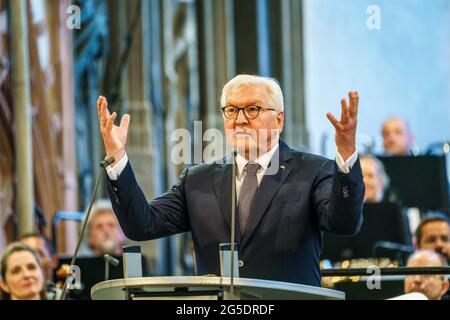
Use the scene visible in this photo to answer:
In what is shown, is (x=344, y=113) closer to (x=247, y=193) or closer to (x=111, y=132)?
(x=247, y=193)

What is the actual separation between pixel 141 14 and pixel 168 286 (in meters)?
11.1

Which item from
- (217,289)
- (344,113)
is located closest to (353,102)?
(344,113)

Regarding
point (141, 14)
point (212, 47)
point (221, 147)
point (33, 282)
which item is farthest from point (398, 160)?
point (212, 47)

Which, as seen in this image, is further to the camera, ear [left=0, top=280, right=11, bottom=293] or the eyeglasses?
ear [left=0, top=280, right=11, bottom=293]

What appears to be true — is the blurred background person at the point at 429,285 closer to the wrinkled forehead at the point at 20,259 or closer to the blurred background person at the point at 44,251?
the wrinkled forehead at the point at 20,259

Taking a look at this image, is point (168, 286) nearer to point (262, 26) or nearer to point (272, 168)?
point (272, 168)

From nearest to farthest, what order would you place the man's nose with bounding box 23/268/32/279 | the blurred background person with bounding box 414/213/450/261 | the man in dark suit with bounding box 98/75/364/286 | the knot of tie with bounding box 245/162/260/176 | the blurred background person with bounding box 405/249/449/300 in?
the man in dark suit with bounding box 98/75/364/286
the knot of tie with bounding box 245/162/260/176
the blurred background person with bounding box 405/249/449/300
the man's nose with bounding box 23/268/32/279
the blurred background person with bounding box 414/213/450/261

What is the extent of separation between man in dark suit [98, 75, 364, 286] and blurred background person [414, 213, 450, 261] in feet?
12.3

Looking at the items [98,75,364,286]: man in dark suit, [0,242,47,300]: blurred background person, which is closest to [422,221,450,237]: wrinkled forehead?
[0,242,47,300]: blurred background person

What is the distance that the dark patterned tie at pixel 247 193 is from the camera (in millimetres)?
5141

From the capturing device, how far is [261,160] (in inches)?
207

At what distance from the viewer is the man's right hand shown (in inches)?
193

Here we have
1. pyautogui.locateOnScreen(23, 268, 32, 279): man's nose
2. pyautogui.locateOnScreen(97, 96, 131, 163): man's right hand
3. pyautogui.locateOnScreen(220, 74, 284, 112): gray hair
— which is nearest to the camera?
pyautogui.locateOnScreen(97, 96, 131, 163): man's right hand

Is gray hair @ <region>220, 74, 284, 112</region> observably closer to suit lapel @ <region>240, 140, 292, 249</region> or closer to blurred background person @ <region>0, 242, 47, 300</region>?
suit lapel @ <region>240, 140, 292, 249</region>
